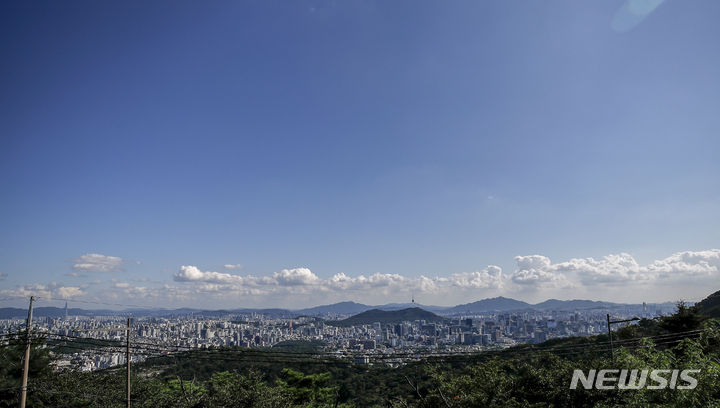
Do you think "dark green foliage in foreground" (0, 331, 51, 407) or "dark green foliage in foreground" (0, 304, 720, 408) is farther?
"dark green foliage in foreground" (0, 331, 51, 407)

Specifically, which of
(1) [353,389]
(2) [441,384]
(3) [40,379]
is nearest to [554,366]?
(2) [441,384]

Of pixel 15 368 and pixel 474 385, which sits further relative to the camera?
pixel 15 368

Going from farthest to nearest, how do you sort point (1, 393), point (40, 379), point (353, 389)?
1. point (353, 389)
2. point (40, 379)
3. point (1, 393)

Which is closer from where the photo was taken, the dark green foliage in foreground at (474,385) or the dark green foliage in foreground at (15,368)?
the dark green foliage in foreground at (474,385)

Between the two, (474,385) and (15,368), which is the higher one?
(474,385)

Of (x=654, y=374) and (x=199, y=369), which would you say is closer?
(x=654, y=374)

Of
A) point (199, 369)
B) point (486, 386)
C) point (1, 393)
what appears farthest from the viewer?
point (199, 369)

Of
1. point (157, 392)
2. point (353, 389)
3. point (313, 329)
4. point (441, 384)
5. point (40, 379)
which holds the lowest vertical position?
point (313, 329)

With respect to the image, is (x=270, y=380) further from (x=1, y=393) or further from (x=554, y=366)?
(x=554, y=366)

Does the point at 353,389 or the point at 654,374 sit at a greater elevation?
the point at 654,374

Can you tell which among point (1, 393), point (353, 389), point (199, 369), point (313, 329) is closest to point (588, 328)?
point (313, 329)
